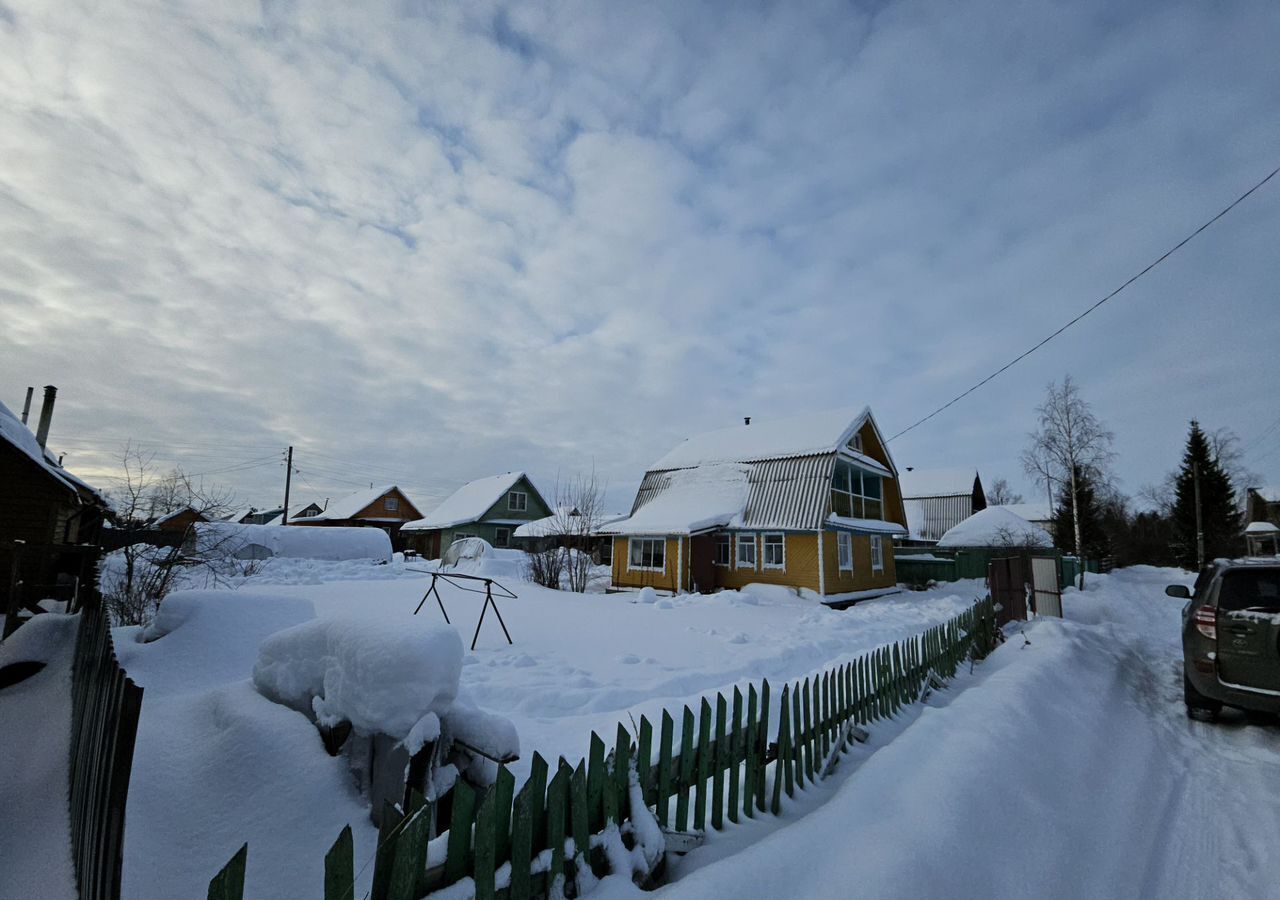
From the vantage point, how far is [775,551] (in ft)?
62.6

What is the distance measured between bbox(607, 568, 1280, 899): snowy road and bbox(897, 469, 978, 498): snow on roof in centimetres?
4546

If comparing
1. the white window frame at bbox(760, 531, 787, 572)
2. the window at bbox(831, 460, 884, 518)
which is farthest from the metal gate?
the white window frame at bbox(760, 531, 787, 572)

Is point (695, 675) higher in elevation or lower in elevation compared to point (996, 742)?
lower

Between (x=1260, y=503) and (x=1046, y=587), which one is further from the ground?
(x=1260, y=503)

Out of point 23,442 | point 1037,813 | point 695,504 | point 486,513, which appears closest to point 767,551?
point 695,504

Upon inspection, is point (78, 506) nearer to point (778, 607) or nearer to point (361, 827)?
point (361, 827)

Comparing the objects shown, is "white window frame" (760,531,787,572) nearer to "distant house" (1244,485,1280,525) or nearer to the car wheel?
the car wheel

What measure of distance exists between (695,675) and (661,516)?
13052 millimetres

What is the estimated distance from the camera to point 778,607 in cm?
1617

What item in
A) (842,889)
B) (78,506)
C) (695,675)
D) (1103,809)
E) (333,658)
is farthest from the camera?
(78,506)

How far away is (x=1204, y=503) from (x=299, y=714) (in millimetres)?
47520

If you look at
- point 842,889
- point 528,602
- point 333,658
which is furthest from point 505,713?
point 528,602

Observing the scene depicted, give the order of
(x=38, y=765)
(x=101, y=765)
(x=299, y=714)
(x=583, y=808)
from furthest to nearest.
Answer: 1. (x=38, y=765)
2. (x=299, y=714)
3. (x=101, y=765)
4. (x=583, y=808)

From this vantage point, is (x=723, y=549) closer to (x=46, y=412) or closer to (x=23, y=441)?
(x=23, y=441)
